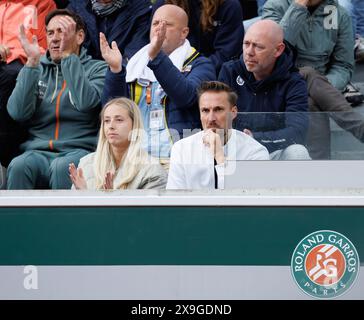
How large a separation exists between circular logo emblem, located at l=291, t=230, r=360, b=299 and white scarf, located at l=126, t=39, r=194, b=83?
1151 millimetres

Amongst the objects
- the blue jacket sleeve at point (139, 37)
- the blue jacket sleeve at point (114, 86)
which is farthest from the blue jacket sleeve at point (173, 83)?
the blue jacket sleeve at point (139, 37)

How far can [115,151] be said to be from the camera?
4402 mm

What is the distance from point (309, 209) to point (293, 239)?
0.50ft

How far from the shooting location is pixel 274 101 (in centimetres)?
461

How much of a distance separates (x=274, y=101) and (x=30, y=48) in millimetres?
1260

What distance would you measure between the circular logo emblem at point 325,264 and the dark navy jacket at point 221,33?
120 centimetres

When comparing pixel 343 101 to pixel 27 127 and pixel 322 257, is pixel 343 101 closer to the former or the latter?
pixel 322 257

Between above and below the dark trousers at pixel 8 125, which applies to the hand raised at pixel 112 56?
above

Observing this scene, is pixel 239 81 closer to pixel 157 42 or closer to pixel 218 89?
pixel 218 89

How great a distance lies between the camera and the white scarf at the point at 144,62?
470cm

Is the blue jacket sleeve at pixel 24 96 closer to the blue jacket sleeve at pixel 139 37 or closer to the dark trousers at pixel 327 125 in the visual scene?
the blue jacket sleeve at pixel 139 37

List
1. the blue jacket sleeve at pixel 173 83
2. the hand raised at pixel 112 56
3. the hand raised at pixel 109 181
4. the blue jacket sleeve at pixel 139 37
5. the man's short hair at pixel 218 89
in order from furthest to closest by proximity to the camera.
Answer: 1. the blue jacket sleeve at pixel 139 37
2. the hand raised at pixel 112 56
3. the blue jacket sleeve at pixel 173 83
4. the man's short hair at pixel 218 89
5. the hand raised at pixel 109 181

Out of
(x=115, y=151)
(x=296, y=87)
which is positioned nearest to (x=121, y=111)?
(x=115, y=151)
